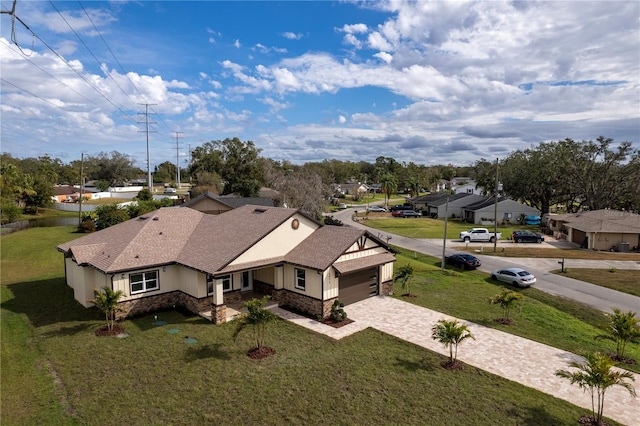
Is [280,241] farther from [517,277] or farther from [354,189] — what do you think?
[354,189]

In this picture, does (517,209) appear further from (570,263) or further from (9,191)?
(9,191)

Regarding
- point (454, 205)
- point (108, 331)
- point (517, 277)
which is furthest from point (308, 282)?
point (454, 205)

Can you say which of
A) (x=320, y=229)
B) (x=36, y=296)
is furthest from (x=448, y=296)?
(x=36, y=296)

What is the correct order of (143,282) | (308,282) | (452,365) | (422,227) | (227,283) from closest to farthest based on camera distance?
(452,365), (143,282), (308,282), (227,283), (422,227)

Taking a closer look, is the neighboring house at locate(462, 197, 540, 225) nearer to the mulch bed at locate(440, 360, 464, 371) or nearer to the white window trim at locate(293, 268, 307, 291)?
the white window trim at locate(293, 268, 307, 291)

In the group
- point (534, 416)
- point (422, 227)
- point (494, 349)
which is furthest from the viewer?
point (422, 227)
